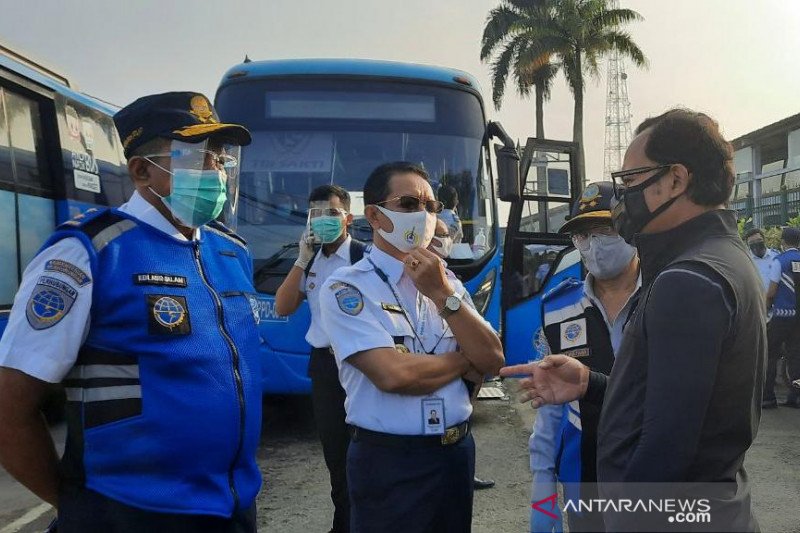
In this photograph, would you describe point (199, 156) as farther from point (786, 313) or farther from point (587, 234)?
point (786, 313)

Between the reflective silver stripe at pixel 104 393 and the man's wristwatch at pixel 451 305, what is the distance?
93 cm

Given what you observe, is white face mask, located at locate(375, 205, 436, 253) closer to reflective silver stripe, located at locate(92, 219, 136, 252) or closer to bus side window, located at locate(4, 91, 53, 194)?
reflective silver stripe, located at locate(92, 219, 136, 252)

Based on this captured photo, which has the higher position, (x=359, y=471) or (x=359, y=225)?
(x=359, y=225)

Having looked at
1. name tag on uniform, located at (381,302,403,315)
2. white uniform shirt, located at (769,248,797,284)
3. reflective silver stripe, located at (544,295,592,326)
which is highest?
name tag on uniform, located at (381,302,403,315)

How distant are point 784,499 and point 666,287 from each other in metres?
3.96

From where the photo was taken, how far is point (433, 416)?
2.16m

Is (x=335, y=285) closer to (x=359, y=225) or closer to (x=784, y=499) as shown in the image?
(x=359, y=225)

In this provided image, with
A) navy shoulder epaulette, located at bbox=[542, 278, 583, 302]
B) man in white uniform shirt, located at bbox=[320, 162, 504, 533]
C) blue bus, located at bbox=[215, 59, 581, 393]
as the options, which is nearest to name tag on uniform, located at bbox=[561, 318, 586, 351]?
navy shoulder epaulette, located at bbox=[542, 278, 583, 302]

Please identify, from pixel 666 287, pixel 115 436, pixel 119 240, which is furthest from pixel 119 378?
pixel 666 287

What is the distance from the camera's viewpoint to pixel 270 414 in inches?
276

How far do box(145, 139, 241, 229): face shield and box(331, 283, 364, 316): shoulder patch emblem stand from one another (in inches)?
19.0

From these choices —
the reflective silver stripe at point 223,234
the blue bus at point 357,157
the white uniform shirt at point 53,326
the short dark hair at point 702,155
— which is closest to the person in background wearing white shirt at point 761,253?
the blue bus at point 357,157

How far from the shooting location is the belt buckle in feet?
7.10

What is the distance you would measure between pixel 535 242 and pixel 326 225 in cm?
322
